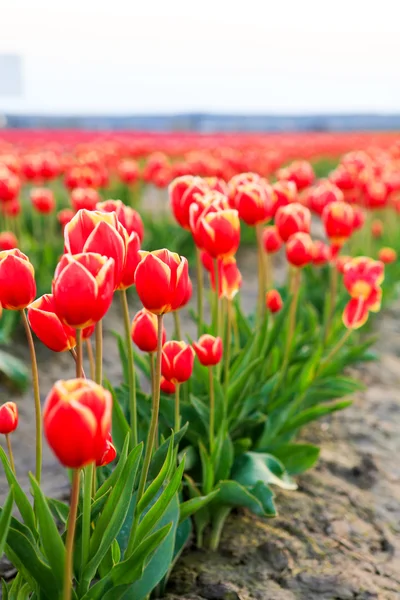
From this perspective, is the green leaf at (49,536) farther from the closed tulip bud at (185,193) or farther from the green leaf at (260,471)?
the closed tulip bud at (185,193)

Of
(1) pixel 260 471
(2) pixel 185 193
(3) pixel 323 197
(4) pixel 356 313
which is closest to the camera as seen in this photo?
(2) pixel 185 193

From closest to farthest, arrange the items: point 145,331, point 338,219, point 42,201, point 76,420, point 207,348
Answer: point 76,420 < point 145,331 < point 207,348 < point 338,219 < point 42,201

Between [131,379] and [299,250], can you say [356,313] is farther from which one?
[131,379]

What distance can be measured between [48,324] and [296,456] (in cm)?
126

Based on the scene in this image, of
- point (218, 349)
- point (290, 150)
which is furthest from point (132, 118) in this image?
point (218, 349)

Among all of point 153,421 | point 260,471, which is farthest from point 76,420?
point 260,471

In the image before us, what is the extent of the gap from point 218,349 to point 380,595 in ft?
2.73

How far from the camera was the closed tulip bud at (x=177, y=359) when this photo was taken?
1.62 meters

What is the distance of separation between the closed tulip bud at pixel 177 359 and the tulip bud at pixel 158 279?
0.30 m

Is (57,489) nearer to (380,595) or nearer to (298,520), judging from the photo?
(298,520)

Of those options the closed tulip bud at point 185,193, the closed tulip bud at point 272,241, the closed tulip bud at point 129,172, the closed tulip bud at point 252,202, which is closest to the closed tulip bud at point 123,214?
the closed tulip bud at point 185,193

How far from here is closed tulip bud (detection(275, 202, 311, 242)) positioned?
2.39 meters

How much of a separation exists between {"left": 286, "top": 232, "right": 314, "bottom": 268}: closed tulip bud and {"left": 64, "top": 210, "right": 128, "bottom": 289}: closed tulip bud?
113 cm

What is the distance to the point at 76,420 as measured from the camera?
93cm
